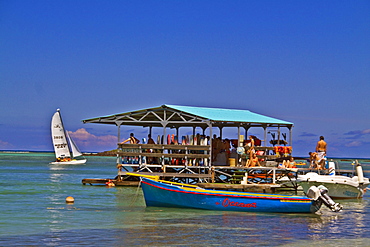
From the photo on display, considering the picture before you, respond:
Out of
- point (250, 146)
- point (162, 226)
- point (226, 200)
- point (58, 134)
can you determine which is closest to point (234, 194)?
point (226, 200)

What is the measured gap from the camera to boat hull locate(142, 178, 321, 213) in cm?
2177

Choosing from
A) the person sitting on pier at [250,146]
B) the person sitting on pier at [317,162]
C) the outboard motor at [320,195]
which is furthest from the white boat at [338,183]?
the outboard motor at [320,195]

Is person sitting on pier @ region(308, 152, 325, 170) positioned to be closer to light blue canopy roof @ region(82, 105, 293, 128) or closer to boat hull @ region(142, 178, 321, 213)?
light blue canopy roof @ region(82, 105, 293, 128)

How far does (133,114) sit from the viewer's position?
30750mm

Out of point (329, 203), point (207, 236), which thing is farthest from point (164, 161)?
point (207, 236)

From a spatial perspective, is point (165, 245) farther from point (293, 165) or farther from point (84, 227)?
point (293, 165)

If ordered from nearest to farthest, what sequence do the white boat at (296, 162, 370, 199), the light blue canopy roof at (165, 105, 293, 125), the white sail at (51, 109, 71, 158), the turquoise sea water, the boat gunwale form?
the turquoise sea water → the boat gunwale → the white boat at (296, 162, 370, 199) → the light blue canopy roof at (165, 105, 293, 125) → the white sail at (51, 109, 71, 158)

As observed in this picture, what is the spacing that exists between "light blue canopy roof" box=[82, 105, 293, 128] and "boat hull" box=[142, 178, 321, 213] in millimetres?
6756

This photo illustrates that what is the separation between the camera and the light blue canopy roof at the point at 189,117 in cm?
2930

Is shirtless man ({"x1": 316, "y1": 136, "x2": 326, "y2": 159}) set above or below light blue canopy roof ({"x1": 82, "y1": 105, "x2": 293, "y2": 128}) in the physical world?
below

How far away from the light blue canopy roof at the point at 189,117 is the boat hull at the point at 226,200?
6756 millimetres

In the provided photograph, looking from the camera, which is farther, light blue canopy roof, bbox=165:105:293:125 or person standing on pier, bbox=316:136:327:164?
light blue canopy roof, bbox=165:105:293:125

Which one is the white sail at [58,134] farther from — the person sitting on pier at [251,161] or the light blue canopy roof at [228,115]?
the person sitting on pier at [251,161]

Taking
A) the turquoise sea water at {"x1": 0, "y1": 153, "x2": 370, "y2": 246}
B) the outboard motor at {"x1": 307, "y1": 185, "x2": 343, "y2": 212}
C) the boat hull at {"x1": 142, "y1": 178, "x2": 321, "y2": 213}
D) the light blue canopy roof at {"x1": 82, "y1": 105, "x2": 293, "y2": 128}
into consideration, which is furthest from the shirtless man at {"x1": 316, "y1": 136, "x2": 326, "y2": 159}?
the outboard motor at {"x1": 307, "y1": 185, "x2": 343, "y2": 212}
